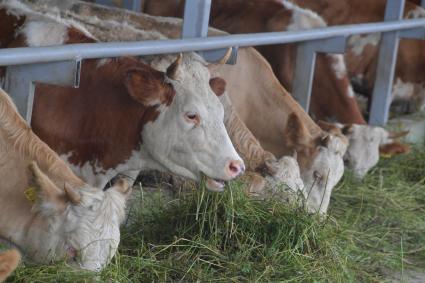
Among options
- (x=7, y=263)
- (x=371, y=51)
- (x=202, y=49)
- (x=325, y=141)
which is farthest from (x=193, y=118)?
(x=371, y=51)

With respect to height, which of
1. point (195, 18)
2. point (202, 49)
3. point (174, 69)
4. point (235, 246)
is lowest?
point (235, 246)

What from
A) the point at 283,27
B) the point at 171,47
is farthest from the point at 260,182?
the point at 283,27

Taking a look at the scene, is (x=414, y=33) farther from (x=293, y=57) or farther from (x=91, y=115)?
(x=91, y=115)

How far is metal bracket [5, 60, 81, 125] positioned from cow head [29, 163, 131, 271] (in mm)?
660

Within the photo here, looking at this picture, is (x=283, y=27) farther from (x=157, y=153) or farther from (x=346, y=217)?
(x=157, y=153)

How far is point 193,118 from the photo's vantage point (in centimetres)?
528

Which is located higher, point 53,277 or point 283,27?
point 283,27

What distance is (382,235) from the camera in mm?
6176

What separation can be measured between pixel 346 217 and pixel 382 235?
281 millimetres

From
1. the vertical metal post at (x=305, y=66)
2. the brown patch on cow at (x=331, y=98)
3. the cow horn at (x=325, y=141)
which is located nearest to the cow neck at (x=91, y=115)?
the cow horn at (x=325, y=141)

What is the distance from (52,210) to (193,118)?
1279 mm

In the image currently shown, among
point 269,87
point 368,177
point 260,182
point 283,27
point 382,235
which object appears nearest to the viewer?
point 260,182

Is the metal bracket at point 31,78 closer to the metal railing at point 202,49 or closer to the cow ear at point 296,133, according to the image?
the metal railing at point 202,49

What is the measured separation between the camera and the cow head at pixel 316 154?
641cm
